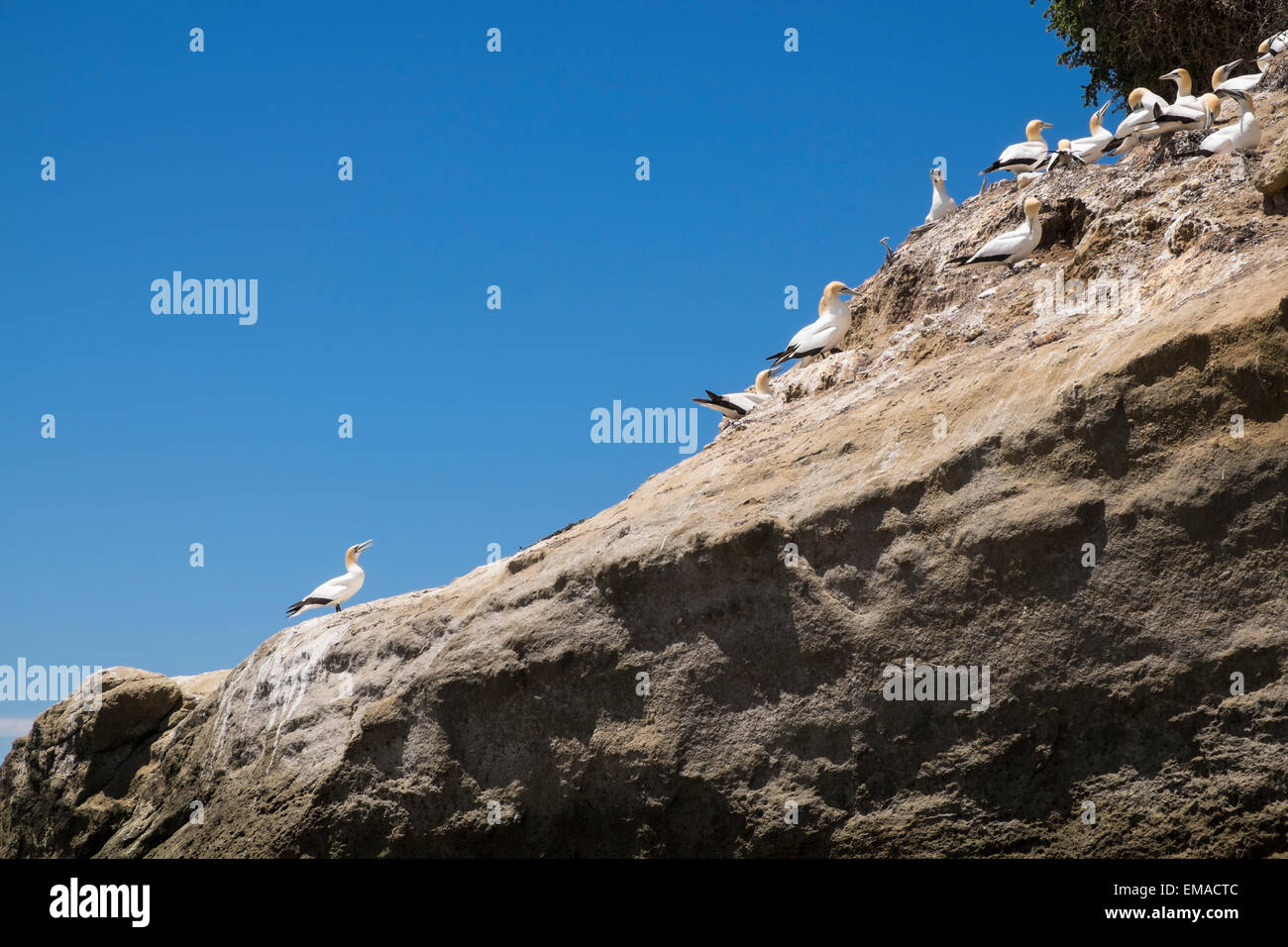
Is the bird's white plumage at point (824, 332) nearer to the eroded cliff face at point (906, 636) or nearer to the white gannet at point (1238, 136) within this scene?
the eroded cliff face at point (906, 636)

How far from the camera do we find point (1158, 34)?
66.5 ft

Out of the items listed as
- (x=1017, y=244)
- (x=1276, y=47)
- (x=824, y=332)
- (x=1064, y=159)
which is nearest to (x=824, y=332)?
(x=824, y=332)

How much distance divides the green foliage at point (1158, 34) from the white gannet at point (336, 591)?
16.4m

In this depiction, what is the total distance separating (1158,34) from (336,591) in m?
17.1

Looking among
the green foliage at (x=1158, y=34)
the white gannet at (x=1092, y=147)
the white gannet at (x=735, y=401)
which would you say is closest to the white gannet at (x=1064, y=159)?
the white gannet at (x=1092, y=147)

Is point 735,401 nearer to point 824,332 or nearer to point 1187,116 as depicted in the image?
point 824,332

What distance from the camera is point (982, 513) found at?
7.75m

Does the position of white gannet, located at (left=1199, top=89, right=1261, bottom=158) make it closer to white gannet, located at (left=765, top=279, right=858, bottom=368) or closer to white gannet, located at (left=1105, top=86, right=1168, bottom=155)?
white gannet, located at (left=1105, top=86, right=1168, bottom=155)

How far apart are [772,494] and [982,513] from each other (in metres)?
1.65

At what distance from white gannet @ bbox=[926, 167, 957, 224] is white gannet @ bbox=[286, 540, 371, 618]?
8.38 metres

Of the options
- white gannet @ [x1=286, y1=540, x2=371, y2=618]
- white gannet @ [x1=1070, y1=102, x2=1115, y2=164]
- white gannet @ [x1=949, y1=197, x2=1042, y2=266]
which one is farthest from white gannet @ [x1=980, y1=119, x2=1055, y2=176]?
white gannet @ [x1=286, y1=540, x2=371, y2=618]
